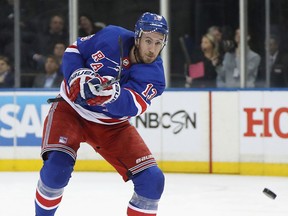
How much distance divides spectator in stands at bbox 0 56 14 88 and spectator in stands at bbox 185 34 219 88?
4.94ft

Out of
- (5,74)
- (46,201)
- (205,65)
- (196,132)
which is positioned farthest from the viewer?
(5,74)

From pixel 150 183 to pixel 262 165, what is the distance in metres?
3.25

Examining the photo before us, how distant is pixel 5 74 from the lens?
315 inches

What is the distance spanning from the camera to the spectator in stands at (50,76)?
800 centimetres

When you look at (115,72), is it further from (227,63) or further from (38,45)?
(38,45)

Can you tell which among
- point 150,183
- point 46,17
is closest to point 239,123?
point 46,17

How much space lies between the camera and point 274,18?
7.49 metres

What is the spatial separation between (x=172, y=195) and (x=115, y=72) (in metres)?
2.16

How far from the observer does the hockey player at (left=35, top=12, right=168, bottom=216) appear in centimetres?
412

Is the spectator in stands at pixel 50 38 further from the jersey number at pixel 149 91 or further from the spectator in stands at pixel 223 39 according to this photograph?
the jersey number at pixel 149 91

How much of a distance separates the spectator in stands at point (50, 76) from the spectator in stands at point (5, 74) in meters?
0.21

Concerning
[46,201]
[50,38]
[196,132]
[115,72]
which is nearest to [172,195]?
[196,132]

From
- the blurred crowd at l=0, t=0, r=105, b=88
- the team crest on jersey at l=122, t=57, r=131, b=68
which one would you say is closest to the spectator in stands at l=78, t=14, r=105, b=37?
the blurred crowd at l=0, t=0, r=105, b=88

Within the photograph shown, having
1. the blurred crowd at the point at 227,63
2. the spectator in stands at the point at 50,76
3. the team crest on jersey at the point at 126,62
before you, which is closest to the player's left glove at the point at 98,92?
the team crest on jersey at the point at 126,62
